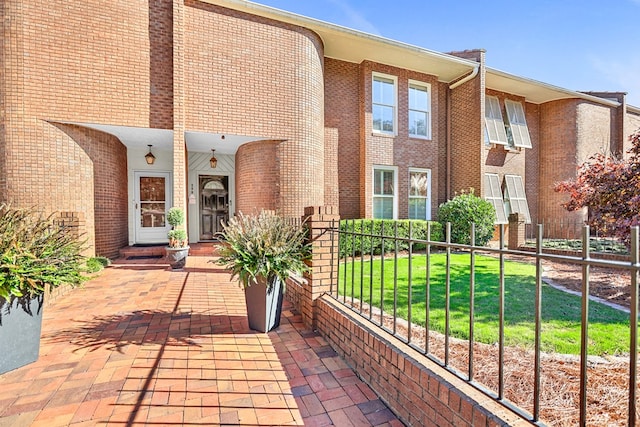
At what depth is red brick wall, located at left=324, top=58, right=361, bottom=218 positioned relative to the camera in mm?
9906

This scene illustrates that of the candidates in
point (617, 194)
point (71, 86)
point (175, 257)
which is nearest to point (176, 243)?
point (175, 257)

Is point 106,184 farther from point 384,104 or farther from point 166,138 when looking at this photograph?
point 384,104

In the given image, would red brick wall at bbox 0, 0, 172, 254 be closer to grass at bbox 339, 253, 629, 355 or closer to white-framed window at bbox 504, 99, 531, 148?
grass at bbox 339, 253, 629, 355

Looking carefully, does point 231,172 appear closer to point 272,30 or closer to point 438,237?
point 272,30

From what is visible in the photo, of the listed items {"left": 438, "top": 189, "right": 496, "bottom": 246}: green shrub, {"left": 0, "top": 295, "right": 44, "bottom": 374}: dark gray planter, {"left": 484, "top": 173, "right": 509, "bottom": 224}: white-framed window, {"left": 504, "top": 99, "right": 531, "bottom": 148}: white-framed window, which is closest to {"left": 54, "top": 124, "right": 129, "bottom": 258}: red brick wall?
{"left": 0, "top": 295, "right": 44, "bottom": 374}: dark gray planter

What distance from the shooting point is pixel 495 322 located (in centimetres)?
347

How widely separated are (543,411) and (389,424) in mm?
954

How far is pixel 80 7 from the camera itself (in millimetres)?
6926

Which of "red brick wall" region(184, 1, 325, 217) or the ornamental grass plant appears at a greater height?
"red brick wall" region(184, 1, 325, 217)

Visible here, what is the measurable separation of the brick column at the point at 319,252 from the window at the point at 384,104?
759 cm

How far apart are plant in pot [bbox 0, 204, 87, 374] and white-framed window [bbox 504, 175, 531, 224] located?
13.7 meters

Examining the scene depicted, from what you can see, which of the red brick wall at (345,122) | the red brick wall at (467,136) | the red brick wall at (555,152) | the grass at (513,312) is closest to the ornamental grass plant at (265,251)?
the grass at (513,312)

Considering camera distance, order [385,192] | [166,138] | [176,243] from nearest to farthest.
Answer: [176,243]
[166,138]
[385,192]

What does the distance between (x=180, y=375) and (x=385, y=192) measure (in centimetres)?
895
